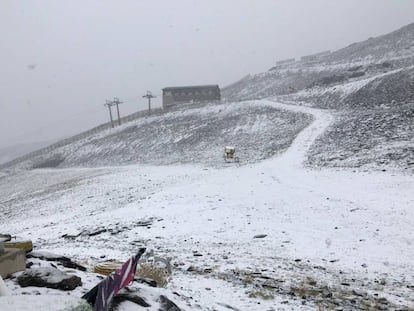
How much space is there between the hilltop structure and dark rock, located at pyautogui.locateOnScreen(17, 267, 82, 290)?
82294 mm

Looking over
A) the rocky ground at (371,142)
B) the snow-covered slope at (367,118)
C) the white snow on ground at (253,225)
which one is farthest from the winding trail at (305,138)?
the snow-covered slope at (367,118)

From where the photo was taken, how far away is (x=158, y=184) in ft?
82.9

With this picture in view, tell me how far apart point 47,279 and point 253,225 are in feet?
30.7

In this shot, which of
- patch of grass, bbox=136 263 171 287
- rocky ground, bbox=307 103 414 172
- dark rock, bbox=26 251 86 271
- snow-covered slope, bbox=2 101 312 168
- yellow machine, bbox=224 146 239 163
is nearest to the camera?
dark rock, bbox=26 251 86 271

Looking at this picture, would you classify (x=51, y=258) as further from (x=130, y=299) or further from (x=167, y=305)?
(x=167, y=305)

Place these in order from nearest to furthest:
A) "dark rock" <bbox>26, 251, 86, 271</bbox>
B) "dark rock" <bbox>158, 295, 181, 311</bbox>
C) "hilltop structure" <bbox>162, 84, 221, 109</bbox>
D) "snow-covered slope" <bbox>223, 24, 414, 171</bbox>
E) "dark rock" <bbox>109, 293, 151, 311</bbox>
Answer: "dark rock" <bbox>109, 293, 151, 311</bbox> → "dark rock" <bbox>158, 295, 181, 311</bbox> → "dark rock" <bbox>26, 251, 86, 271</bbox> → "snow-covered slope" <bbox>223, 24, 414, 171</bbox> → "hilltop structure" <bbox>162, 84, 221, 109</bbox>

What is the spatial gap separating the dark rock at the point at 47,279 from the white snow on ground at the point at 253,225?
2.32m

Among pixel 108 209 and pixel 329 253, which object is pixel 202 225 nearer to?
pixel 329 253

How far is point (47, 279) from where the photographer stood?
622 centimetres

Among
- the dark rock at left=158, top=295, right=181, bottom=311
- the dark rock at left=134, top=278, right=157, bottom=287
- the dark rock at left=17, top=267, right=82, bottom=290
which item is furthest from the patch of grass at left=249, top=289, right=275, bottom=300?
the dark rock at left=17, top=267, right=82, bottom=290

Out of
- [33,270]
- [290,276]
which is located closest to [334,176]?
[290,276]

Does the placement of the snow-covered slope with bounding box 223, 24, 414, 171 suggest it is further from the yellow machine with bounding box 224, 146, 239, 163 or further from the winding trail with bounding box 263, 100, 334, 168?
the yellow machine with bounding box 224, 146, 239, 163

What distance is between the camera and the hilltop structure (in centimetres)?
8925


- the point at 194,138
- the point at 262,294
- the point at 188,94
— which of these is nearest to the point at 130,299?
the point at 262,294
